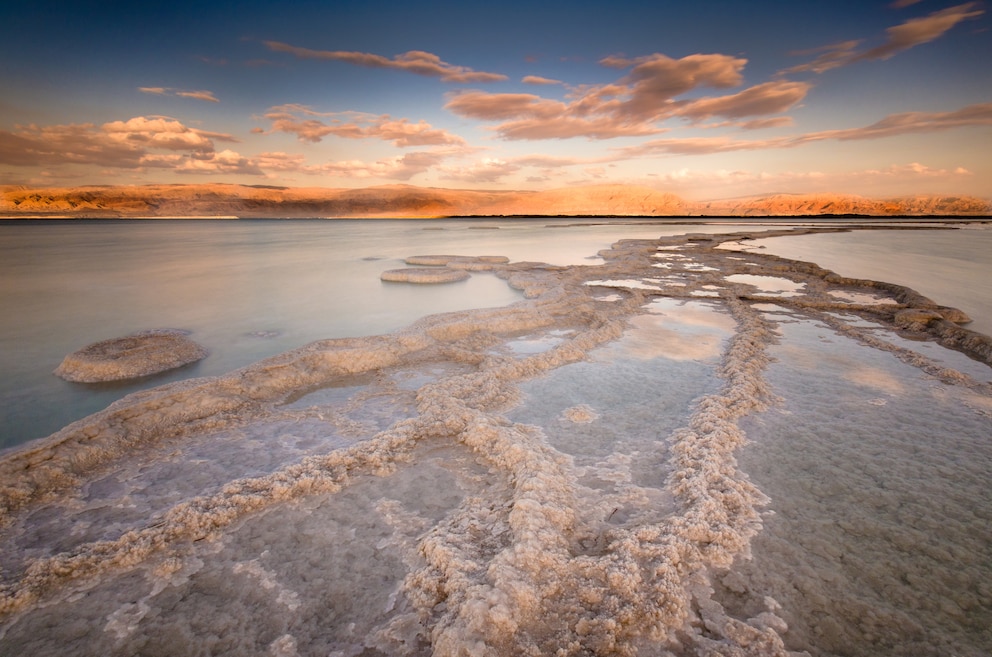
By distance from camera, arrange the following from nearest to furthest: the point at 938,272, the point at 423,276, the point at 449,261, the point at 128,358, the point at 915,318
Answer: the point at 128,358, the point at 915,318, the point at 423,276, the point at 938,272, the point at 449,261

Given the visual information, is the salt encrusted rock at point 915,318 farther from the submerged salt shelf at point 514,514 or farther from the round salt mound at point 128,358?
the round salt mound at point 128,358

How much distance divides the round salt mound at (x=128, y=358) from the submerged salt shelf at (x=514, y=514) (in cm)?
136

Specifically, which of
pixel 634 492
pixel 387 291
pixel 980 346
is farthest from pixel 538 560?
pixel 387 291

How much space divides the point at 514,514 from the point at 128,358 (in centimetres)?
594

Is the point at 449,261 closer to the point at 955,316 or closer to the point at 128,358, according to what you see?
the point at 128,358

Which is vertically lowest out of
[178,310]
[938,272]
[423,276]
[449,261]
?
[178,310]

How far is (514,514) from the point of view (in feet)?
8.89

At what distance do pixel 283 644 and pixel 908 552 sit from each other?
11.2 feet

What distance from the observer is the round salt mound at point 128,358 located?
5430 mm

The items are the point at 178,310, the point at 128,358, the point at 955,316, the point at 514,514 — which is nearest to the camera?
the point at 514,514

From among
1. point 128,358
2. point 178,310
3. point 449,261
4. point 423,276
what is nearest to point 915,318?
point 423,276

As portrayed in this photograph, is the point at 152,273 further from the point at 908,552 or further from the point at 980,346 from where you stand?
the point at 980,346

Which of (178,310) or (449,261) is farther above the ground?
(449,261)

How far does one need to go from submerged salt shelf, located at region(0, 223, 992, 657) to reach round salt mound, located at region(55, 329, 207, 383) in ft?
4.48
